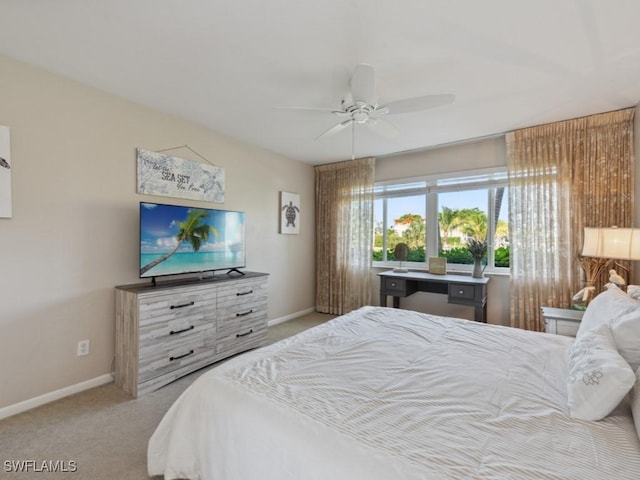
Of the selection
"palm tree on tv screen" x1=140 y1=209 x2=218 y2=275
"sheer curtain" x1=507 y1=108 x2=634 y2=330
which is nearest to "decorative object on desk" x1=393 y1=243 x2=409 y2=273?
"sheer curtain" x1=507 y1=108 x2=634 y2=330

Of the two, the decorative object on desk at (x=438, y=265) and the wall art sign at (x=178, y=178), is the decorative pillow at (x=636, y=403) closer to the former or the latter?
the decorative object on desk at (x=438, y=265)

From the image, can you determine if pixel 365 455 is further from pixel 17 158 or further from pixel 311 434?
pixel 17 158

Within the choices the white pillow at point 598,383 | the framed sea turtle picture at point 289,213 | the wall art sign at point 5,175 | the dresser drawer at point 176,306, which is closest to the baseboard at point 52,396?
the dresser drawer at point 176,306

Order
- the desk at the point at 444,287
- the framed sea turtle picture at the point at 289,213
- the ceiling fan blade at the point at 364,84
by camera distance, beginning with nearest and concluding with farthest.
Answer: the ceiling fan blade at the point at 364,84 < the desk at the point at 444,287 < the framed sea turtle picture at the point at 289,213

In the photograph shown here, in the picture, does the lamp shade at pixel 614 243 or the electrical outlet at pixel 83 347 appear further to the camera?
the electrical outlet at pixel 83 347

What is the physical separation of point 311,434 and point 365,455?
0.19m

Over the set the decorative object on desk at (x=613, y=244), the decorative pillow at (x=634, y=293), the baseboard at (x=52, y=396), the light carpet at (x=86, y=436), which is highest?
the decorative object on desk at (x=613, y=244)

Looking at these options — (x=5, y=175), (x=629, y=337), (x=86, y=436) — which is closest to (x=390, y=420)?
(x=629, y=337)

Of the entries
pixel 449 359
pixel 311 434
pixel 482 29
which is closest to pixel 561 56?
pixel 482 29

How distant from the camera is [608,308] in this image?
1.58m

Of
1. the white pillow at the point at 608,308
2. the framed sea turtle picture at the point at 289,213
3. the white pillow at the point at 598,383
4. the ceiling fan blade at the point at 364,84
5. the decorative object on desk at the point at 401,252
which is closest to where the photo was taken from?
the white pillow at the point at 598,383

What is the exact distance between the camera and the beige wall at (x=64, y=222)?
2123 millimetres

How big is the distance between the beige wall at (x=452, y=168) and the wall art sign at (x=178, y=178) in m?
2.46

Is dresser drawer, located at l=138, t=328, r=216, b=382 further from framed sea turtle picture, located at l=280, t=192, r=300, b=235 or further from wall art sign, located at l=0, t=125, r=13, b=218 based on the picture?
framed sea turtle picture, located at l=280, t=192, r=300, b=235
